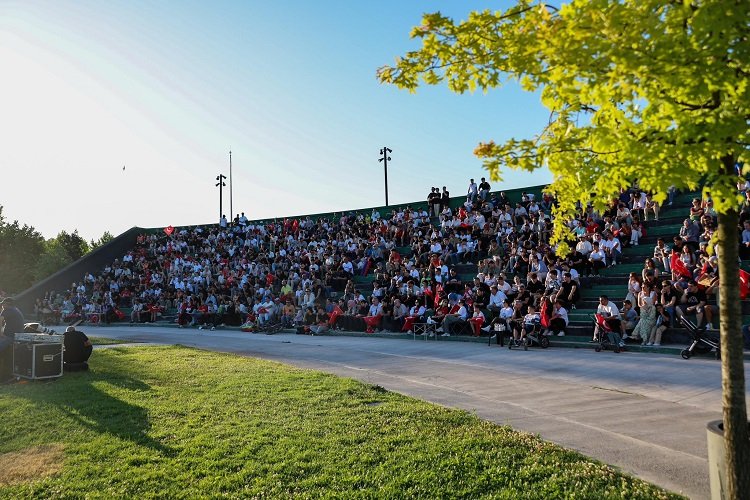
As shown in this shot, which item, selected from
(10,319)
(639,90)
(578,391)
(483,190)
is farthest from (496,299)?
(639,90)

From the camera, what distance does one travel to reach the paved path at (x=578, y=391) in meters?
5.59

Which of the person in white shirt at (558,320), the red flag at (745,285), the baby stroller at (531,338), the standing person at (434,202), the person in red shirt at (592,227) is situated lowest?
the baby stroller at (531,338)

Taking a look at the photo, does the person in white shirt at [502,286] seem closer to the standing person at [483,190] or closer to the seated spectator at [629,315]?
the seated spectator at [629,315]

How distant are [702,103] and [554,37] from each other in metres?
1.00

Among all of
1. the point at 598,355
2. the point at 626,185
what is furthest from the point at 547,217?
the point at 626,185

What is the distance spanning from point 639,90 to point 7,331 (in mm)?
12520

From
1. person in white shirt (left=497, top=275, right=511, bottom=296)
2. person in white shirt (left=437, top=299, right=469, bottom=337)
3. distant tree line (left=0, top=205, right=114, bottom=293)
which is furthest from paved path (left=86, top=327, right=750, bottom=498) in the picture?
distant tree line (left=0, top=205, right=114, bottom=293)

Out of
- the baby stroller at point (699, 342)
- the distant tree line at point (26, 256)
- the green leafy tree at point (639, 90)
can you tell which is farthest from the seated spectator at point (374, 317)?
the distant tree line at point (26, 256)

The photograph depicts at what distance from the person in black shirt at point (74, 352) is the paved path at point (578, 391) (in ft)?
14.5

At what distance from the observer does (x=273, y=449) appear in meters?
5.79

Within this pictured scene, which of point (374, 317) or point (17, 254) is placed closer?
point (374, 317)

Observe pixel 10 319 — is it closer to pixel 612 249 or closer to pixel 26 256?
pixel 612 249

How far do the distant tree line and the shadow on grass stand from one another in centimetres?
5927

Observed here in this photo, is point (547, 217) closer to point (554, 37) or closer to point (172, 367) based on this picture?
point (172, 367)
